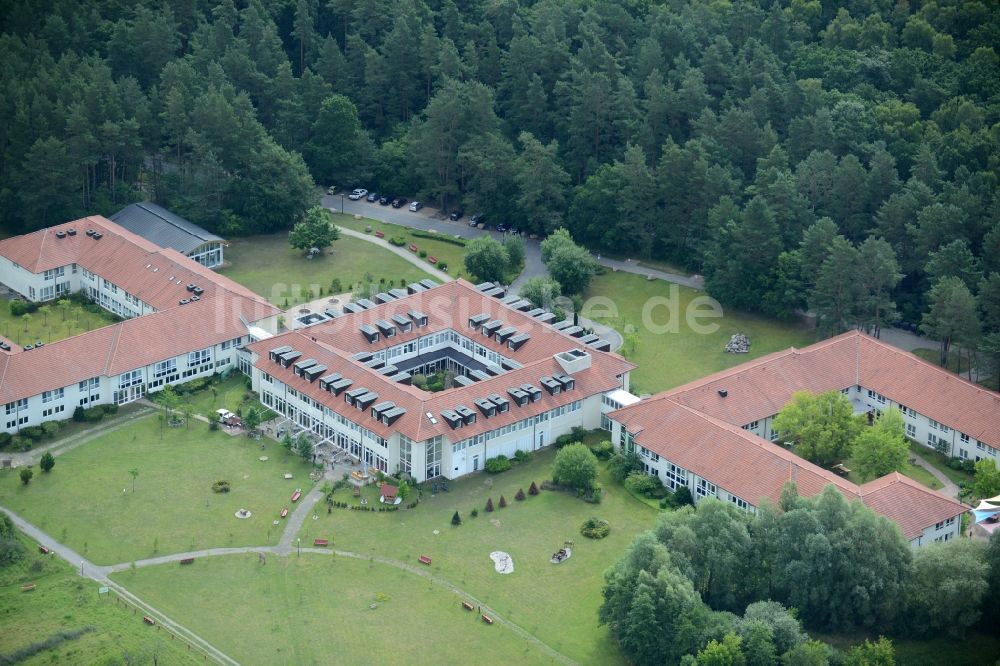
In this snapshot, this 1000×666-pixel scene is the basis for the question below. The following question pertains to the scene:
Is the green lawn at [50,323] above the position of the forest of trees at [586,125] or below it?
below

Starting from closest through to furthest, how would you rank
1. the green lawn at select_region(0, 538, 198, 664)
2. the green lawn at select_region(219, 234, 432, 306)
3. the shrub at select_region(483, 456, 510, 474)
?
1. the green lawn at select_region(0, 538, 198, 664)
2. the shrub at select_region(483, 456, 510, 474)
3. the green lawn at select_region(219, 234, 432, 306)

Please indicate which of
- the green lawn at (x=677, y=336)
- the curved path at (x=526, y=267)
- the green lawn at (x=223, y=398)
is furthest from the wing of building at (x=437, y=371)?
the green lawn at (x=677, y=336)

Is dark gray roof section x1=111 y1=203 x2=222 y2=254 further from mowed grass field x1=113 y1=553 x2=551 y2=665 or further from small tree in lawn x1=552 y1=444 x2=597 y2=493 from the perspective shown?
mowed grass field x1=113 y1=553 x2=551 y2=665

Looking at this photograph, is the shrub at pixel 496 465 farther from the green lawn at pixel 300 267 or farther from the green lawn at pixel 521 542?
the green lawn at pixel 300 267

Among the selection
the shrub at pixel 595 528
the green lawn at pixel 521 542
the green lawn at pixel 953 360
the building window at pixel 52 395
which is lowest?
the green lawn at pixel 521 542

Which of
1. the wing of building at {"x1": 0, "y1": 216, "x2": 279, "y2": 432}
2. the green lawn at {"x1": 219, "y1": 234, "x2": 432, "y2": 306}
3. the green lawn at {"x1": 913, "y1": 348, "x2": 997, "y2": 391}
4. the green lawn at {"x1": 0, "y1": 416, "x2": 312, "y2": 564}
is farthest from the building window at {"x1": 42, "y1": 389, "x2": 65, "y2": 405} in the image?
the green lawn at {"x1": 913, "y1": 348, "x2": 997, "y2": 391}

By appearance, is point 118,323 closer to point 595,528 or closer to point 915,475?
point 595,528

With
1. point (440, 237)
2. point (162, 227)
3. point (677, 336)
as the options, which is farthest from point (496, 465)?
point (162, 227)

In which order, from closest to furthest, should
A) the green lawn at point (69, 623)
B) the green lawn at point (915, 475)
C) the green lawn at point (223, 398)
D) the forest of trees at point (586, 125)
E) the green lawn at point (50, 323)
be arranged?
1. the green lawn at point (69, 623)
2. the green lawn at point (915, 475)
3. the green lawn at point (223, 398)
4. the green lawn at point (50, 323)
5. the forest of trees at point (586, 125)
